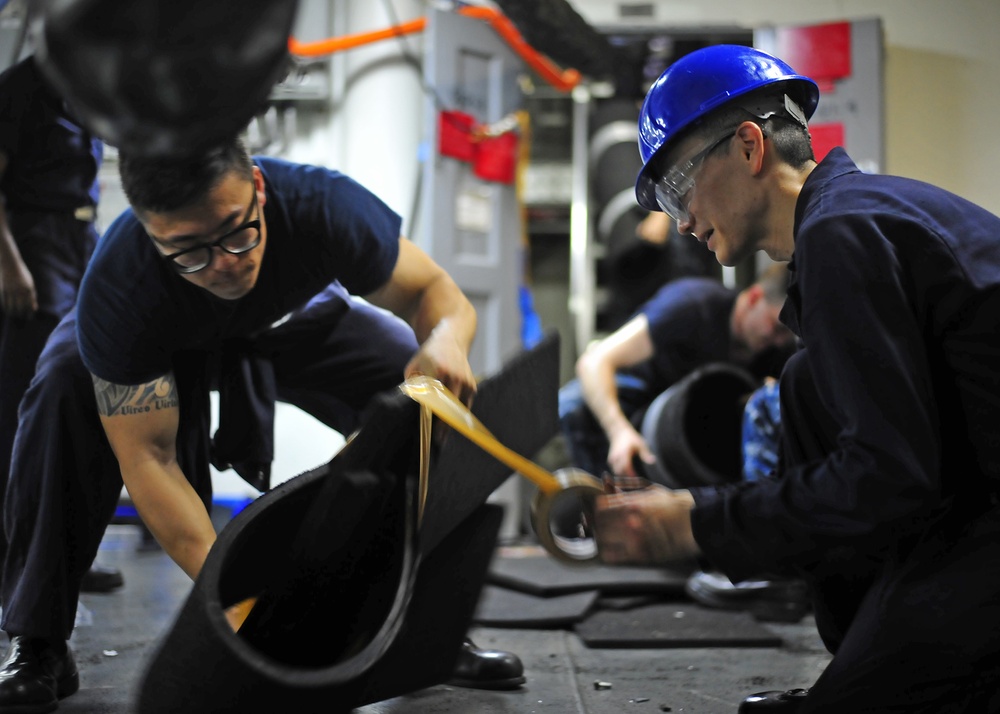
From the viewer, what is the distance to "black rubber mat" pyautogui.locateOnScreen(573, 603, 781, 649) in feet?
6.49

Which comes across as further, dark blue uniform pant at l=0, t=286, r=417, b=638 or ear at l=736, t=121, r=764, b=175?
dark blue uniform pant at l=0, t=286, r=417, b=638

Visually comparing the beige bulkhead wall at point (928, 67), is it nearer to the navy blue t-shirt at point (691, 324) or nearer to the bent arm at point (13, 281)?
the navy blue t-shirt at point (691, 324)

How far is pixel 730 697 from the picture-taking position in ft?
5.04

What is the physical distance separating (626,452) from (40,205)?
156cm

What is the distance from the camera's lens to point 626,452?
2.56 m

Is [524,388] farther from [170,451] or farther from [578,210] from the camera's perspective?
[578,210]

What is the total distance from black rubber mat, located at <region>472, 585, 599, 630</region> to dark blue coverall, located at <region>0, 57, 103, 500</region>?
1075 mm

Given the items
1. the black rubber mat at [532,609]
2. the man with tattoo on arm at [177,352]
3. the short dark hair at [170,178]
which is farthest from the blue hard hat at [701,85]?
the black rubber mat at [532,609]

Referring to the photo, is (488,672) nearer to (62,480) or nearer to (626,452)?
(62,480)

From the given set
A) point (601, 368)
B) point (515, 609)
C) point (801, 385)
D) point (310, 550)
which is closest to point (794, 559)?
point (801, 385)

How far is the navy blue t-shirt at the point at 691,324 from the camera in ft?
9.27

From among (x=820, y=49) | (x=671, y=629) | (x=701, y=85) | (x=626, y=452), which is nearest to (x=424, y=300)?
(x=701, y=85)

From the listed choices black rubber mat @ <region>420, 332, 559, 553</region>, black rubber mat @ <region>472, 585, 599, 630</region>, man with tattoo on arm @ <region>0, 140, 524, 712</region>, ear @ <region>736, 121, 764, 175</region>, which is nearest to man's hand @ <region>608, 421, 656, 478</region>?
black rubber mat @ <region>472, 585, 599, 630</region>

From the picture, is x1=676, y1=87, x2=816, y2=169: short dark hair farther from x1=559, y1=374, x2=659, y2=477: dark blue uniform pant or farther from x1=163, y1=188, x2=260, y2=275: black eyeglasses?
x1=559, y1=374, x2=659, y2=477: dark blue uniform pant
